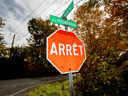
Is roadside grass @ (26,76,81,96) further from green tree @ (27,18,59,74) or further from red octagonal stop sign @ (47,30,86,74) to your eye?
green tree @ (27,18,59,74)

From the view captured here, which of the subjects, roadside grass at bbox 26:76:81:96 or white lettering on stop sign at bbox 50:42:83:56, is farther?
roadside grass at bbox 26:76:81:96

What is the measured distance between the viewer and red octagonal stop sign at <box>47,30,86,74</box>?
141 cm

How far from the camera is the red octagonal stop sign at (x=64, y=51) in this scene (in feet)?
4.63

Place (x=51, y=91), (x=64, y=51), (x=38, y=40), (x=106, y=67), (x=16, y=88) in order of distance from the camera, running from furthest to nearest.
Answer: (x=38, y=40) → (x=16, y=88) → (x=51, y=91) → (x=106, y=67) → (x=64, y=51)

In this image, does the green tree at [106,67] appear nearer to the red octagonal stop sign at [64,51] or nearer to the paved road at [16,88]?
the red octagonal stop sign at [64,51]

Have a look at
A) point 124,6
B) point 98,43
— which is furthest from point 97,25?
point 124,6

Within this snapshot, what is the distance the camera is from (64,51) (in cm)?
156

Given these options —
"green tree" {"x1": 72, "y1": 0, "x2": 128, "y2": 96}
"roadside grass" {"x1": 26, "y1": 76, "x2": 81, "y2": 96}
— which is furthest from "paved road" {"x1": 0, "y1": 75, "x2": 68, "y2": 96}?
"green tree" {"x1": 72, "y1": 0, "x2": 128, "y2": 96}

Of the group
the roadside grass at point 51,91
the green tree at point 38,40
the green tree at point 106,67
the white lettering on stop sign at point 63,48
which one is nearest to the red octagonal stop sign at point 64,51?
the white lettering on stop sign at point 63,48

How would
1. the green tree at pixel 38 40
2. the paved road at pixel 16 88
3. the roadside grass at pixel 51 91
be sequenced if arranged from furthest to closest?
1. the green tree at pixel 38 40
2. the paved road at pixel 16 88
3. the roadside grass at pixel 51 91

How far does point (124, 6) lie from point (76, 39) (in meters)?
3.67

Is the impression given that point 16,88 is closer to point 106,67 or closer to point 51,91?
point 51,91

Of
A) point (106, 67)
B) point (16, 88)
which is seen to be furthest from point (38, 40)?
point (106, 67)

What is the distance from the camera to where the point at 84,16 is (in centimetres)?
661
